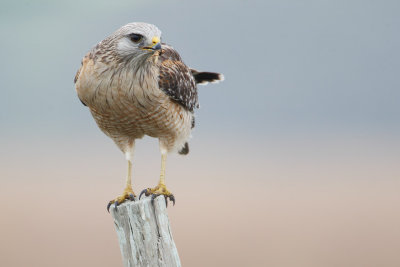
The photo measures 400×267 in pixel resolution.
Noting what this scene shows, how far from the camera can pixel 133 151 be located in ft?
18.9

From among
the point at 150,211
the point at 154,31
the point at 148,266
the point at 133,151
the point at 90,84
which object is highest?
the point at 154,31

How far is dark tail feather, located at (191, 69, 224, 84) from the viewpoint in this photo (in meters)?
6.38

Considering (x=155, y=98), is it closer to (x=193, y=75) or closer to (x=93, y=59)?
(x=93, y=59)

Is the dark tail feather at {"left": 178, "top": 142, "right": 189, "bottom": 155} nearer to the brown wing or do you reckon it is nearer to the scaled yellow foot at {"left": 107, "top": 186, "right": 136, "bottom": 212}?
the brown wing

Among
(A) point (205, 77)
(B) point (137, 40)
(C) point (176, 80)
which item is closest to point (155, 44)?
(B) point (137, 40)

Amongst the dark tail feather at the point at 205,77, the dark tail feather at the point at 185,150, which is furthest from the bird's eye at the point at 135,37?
the dark tail feather at the point at 185,150

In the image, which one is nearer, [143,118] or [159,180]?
[143,118]

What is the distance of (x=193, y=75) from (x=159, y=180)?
161 cm

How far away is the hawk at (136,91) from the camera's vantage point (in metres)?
4.70

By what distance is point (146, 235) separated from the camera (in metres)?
4.42

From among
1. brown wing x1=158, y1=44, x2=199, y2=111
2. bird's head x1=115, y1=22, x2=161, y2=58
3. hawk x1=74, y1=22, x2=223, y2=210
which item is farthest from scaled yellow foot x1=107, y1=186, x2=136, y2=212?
bird's head x1=115, y1=22, x2=161, y2=58

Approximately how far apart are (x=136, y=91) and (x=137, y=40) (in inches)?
19.7

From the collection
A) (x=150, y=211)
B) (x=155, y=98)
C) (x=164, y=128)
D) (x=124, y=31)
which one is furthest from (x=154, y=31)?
(x=150, y=211)

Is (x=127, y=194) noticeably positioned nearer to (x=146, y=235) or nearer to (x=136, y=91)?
(x=146, y=235)
